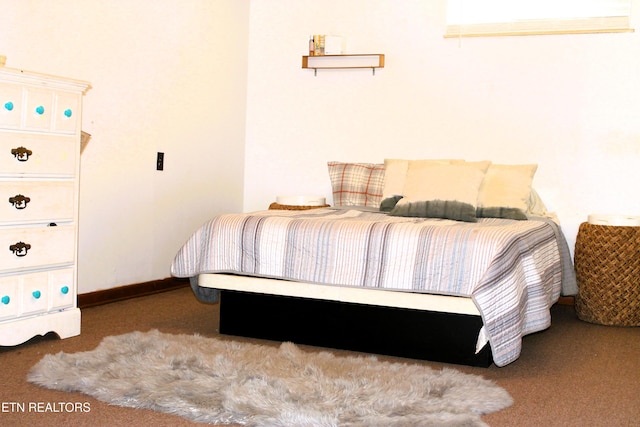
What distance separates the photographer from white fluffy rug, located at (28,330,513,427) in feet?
7.34

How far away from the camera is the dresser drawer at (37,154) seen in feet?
9.65

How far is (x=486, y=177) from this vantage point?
4426 millimetres

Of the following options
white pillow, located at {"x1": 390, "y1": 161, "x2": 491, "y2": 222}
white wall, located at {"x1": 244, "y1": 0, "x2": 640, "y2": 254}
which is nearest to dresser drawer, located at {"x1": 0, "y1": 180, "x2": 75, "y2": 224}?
white pillow, located at {"x1": 390, "y1": 161, "x2": 491, "y2": 222}

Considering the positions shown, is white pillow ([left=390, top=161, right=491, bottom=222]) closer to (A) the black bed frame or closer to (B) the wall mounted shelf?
(A) the black bed frame

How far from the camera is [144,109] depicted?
14.5ft

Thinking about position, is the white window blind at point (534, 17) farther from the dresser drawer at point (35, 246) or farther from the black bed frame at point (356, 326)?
the dresser drawer at point (35, 246)

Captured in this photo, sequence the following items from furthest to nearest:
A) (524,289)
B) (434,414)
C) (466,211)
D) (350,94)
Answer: (350,94) < (466,211) < (524,289) < (434,414)

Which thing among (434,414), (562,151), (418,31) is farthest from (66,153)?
(562,151)

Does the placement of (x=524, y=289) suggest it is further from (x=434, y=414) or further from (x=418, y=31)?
(x=418, y=31)

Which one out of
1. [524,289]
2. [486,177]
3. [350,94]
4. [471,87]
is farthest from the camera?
[350,94]

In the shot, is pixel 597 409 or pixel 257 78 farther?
pixel 257 78

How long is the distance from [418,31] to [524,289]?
8.48 ft

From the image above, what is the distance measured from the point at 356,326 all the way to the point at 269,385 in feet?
2.61
